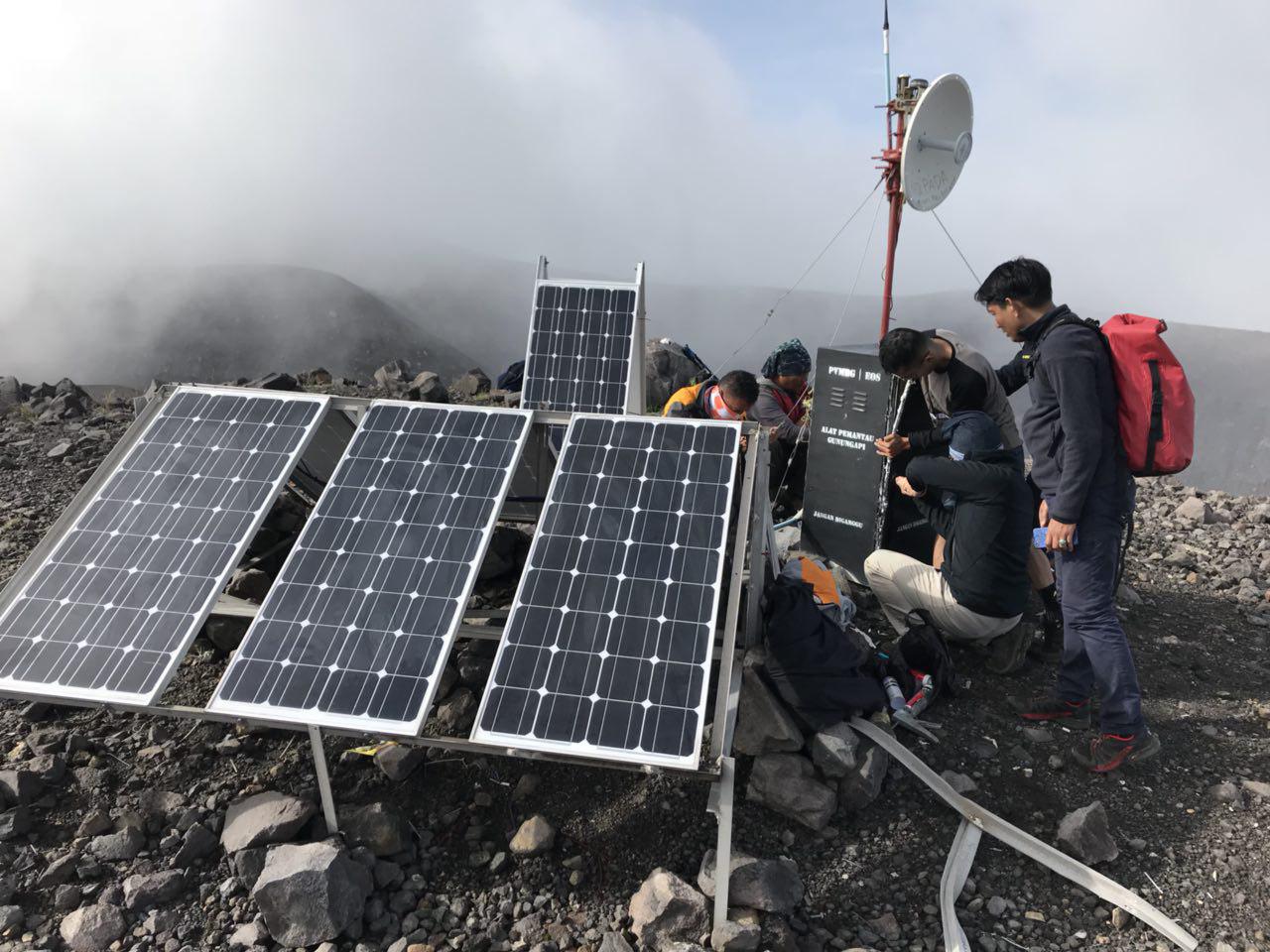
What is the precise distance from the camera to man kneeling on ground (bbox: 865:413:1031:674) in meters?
4.96

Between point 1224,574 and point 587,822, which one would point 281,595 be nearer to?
point 587,822

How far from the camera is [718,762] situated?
11.8 feet

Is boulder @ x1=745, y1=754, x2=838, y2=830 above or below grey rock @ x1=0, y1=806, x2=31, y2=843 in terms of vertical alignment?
above

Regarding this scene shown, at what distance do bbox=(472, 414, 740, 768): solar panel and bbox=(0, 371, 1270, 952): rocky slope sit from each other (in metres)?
0.71

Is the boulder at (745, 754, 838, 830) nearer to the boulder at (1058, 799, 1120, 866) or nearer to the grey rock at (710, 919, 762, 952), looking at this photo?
the grey rock at (710, 919, 762, 952)

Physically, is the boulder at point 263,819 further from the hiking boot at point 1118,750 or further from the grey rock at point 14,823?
the hiking boot at point 1118,750

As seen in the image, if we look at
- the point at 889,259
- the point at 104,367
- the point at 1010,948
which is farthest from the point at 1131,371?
the point at 104,367

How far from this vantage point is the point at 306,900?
11.6ft

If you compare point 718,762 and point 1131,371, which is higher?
point 1131,371

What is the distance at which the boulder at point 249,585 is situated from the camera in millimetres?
5637

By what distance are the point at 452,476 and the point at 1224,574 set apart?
21.1 ft

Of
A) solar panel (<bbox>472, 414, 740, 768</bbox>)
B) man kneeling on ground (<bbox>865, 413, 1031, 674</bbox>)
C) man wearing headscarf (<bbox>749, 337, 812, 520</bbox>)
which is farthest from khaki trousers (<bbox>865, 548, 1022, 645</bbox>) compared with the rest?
man wearing headscarf (<bbox>749, 337, 812, 520</bbox>)

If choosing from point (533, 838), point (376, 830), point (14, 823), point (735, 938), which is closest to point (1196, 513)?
point (735, 938)

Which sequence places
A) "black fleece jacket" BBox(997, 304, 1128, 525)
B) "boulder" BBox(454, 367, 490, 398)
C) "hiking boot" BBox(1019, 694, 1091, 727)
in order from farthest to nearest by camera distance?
"boulder" BBox(454, 367, 490, 398)
"hiking boot" BBox(1019, 694, 1091, 727)
"black fleece jacket" BBox(997, 304, 1128, 525)
